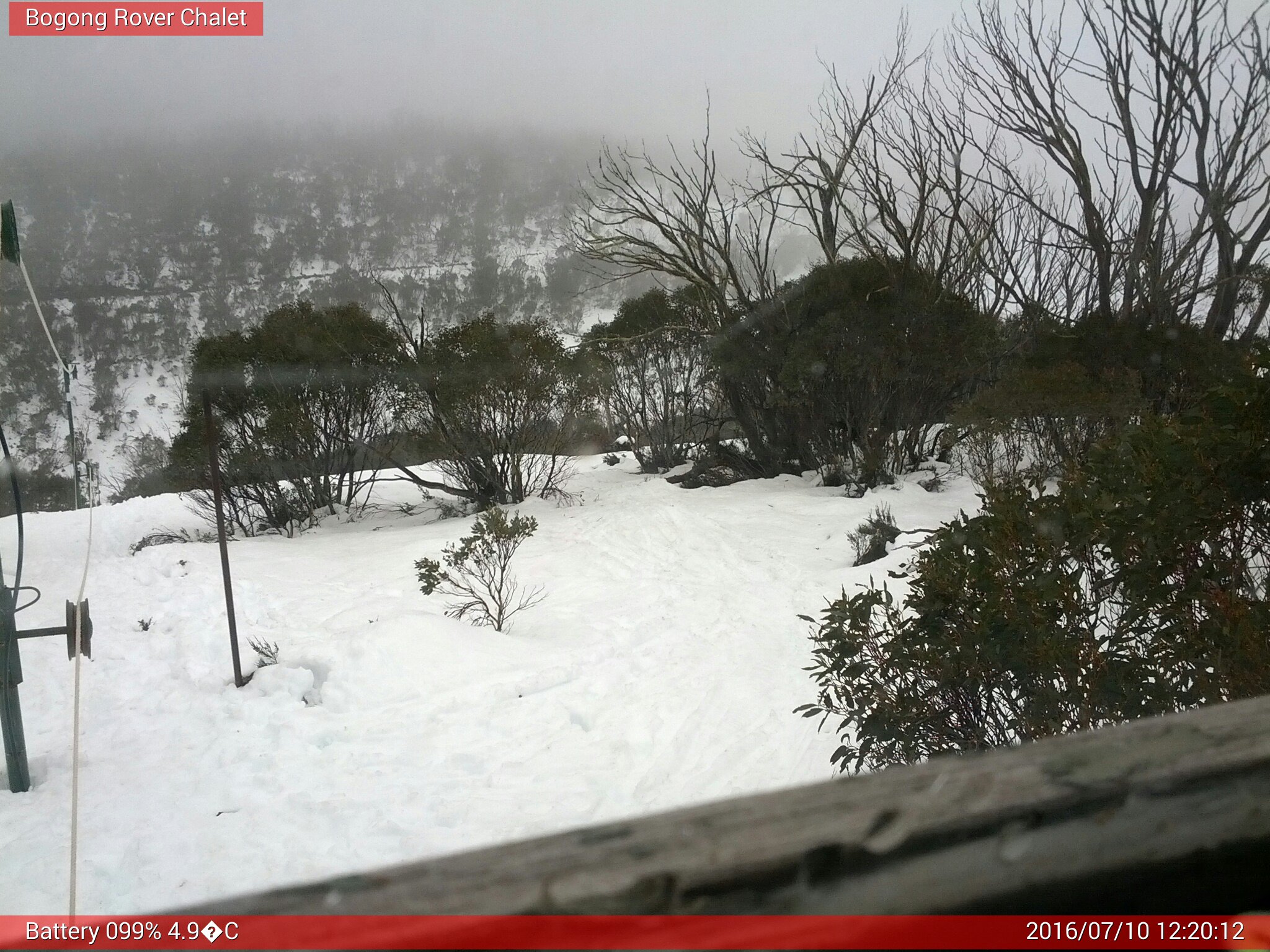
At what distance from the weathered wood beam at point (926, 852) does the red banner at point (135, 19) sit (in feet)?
13.1

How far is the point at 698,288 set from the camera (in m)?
14.3

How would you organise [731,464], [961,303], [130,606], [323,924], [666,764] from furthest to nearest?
1. [731,464]
2. [961,303]
3. [130,606]
4. [666,764]
5. [323,924]

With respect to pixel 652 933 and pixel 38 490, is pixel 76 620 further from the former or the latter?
pixel 652 933

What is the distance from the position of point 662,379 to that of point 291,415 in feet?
21.3

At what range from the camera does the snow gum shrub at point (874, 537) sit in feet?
23.2

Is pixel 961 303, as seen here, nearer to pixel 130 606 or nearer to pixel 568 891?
pixel 130 606

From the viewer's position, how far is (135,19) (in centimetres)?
385

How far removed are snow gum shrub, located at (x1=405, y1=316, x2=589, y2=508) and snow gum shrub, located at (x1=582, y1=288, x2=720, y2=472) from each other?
214cm

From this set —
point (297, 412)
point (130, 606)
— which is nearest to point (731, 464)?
point (297, 412)

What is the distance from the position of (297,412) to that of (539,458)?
3682 millimetres

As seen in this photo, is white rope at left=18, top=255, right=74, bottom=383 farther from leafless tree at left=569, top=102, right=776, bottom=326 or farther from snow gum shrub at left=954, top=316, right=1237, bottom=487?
leafless tree at left=569, top=102, right=776, bottom=326

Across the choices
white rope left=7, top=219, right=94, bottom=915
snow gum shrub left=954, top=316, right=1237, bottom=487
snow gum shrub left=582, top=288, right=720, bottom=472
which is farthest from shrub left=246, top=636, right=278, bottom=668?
snow gum shrub left=582, top=288, right=720, bottom=472

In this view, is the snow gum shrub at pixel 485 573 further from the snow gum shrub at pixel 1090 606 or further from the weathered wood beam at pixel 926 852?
the weathered wood beam at pixel 926 852

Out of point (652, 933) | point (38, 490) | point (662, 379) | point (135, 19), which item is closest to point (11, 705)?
point (38, 490)
